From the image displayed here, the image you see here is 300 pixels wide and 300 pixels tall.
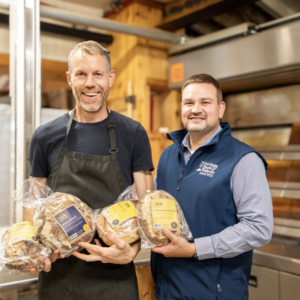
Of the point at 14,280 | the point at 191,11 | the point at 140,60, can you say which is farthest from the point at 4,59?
the point at 14,280

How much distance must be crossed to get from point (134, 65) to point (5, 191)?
2.04 metres

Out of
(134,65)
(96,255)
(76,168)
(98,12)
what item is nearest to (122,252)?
(96,255)

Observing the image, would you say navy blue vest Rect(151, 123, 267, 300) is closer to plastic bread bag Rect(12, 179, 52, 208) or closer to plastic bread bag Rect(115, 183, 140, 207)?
plastic bread bag Rect(115, 183, 140, 207)

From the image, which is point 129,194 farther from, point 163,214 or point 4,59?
point 4,59

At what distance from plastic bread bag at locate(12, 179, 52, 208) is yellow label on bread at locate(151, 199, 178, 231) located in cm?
44

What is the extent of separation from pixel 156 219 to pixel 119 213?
0.13 metres

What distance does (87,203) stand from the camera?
1.29 meters

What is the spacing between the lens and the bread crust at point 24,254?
1.09 m

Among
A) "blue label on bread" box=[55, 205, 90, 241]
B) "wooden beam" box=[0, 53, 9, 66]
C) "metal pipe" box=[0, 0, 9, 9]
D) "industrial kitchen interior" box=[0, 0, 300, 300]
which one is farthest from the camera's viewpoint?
"wooden beam" box=[0, 53, 9, 66]

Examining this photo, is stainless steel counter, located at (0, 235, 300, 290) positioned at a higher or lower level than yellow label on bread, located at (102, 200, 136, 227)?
lower

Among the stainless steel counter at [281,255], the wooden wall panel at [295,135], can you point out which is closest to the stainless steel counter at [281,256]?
the stainless steel counter at [281,255]

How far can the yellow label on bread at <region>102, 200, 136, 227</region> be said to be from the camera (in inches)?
43.9

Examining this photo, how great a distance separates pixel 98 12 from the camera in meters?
4.28

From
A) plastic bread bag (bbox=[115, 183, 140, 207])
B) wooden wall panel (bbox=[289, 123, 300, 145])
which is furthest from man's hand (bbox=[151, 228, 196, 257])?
wooden wall panel (bbox=[289, 123, 300, 145])
